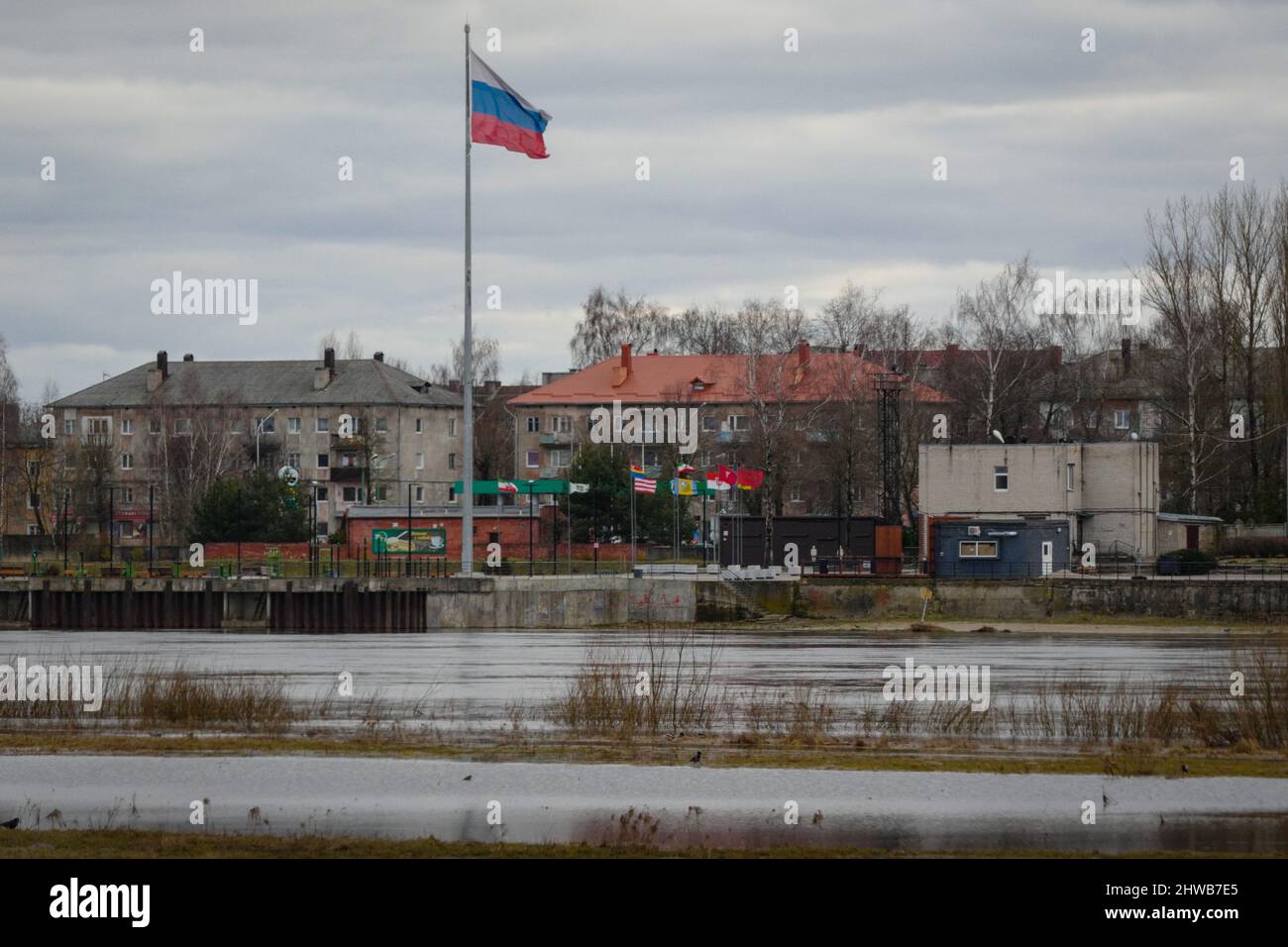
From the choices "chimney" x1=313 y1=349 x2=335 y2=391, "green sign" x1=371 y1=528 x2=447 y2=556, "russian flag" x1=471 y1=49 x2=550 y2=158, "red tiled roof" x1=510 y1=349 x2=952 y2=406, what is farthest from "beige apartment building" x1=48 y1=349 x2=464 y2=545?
"russian flag" x1=471 y1=49 x2=550 y2=158

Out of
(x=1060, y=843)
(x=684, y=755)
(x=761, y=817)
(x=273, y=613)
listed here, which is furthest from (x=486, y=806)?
(x=273, y=613)

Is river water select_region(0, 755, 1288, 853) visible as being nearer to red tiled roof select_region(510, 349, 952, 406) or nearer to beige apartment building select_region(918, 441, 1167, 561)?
beige apartment building select_region(918, 441, 1167, 561)

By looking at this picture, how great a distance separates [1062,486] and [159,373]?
82.6 meters

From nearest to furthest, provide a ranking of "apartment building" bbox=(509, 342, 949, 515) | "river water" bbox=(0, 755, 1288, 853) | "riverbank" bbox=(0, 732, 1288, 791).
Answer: "river water" bbox=(0, 755, 1288, 853) < "riverbank" bbox=(0, 732, 1288, 791) < "apartment building" bbox=(509, 342, 949, 515)

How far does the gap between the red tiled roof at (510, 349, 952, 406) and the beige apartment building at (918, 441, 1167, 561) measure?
65.7 feet

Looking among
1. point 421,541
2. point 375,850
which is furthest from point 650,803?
point 421,541

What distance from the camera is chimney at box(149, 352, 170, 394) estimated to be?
136438mm

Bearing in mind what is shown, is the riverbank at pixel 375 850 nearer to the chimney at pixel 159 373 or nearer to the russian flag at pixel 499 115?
the russian flag at pixel 499 115

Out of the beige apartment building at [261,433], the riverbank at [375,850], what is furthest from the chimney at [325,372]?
the riverbank at [375,850]

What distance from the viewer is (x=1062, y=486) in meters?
83.1

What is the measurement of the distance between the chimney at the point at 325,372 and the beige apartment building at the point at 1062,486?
209ft

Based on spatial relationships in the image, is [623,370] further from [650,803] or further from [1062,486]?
[650,803]
